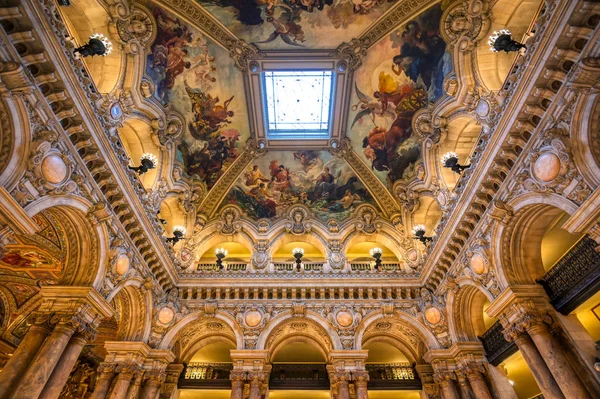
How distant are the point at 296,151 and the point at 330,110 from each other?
7.90 ft

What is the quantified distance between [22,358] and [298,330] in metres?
8.36

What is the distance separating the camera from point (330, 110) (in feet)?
46.7

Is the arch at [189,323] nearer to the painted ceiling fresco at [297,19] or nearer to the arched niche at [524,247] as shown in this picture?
A: the arched niche at [524,247]

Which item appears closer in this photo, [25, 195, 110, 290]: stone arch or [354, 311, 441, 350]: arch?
[25, 195, 110, 290]: stone arch

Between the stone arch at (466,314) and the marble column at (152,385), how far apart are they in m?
10.00

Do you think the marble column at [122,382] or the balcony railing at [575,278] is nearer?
the balcony railing at [575,278]

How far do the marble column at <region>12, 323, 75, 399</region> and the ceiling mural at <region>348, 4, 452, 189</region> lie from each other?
11995mm

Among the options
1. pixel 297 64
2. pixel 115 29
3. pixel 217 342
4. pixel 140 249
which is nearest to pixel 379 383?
pixel 217 342

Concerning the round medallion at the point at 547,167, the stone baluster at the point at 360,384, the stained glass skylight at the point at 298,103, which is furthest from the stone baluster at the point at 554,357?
the stained glass skylight at the point at 298,103

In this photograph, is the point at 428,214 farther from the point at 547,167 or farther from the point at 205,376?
the point at 205,376

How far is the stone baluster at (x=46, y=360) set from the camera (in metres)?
6.92

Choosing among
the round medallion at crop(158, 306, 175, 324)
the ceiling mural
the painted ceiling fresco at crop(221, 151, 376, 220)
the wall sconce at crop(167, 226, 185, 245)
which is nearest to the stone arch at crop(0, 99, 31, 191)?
the wall sconce at crop(167, 226, 185, 245)

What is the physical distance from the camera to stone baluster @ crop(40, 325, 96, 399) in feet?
24.2

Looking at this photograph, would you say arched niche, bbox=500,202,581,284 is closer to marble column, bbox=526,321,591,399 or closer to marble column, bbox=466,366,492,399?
marble column, bbox=526,321,591,399
